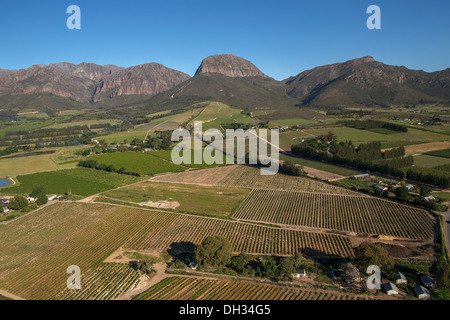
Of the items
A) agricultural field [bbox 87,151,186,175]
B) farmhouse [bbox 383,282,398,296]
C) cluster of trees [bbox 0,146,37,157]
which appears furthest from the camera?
cluster of trees [bbox 0,146,37,157]

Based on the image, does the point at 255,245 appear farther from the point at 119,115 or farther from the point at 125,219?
the point at 119,115

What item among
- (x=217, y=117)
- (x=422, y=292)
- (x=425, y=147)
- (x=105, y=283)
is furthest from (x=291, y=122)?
(x=105, y=283)

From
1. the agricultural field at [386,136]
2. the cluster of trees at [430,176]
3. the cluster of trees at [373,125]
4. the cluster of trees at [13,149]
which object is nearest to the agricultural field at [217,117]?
the agricultural field at [386,136]

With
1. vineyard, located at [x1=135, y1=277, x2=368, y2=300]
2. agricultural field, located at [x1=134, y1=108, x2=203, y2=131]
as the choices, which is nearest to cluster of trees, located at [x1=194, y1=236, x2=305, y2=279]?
vineyard, located at [x1=135, y1=277, x2=368, y2=300]

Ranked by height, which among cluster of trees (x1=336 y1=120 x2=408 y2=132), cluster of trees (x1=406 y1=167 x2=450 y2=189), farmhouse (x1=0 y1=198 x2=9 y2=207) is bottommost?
farmhouse (x1=0 y1=198 x2=9 y2=207)

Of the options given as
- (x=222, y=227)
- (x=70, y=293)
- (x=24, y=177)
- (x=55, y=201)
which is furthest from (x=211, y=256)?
(x=24, y=177)

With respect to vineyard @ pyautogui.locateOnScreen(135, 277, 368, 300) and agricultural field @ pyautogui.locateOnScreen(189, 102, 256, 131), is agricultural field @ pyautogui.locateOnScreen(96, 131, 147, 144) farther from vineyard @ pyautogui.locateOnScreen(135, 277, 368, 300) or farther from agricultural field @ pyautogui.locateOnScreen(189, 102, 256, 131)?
vineyard @ pyautogui.locateOnScreen(135, 277, 368, 300)

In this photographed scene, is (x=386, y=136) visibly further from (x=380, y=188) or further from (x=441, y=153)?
(x=380, y=188)
